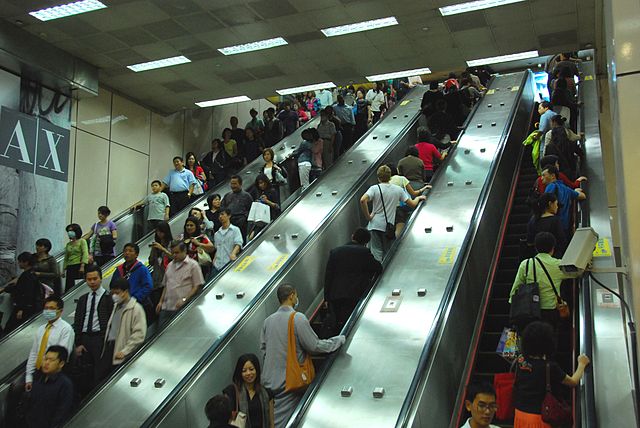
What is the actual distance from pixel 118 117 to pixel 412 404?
40.8 ft

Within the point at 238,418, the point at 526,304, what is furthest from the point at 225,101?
the point at 238,418

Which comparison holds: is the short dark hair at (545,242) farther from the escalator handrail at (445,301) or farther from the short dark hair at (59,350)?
the short dark hair at (59,350)

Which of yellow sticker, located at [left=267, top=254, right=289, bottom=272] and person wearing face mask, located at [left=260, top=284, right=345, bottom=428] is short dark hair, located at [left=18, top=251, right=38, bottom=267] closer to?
yellow sticker, located at [left=267, top=254, right=289, bottom=272]

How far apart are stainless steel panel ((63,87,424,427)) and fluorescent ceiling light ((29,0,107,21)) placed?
4577mm

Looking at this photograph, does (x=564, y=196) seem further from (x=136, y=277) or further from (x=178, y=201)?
(x=178, y=201)

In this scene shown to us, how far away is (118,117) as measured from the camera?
16.5 metres

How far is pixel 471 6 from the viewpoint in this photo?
1248cm

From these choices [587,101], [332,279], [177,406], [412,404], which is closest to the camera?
[412,404]

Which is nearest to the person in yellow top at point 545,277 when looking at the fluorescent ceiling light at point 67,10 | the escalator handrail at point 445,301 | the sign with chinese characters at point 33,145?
the escalator handrail at point 445,301

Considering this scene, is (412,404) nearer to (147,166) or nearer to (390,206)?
(390,206)

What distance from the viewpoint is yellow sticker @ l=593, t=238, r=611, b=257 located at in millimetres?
7785

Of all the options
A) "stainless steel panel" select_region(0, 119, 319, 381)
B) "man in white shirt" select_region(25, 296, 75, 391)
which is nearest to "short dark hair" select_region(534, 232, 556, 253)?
"man in white shirt" select_region(25, 296, 75, 391)

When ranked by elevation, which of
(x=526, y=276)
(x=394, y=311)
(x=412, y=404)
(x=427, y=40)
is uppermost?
(x=427, y=40)

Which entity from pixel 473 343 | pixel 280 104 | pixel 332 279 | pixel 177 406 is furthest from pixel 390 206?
pixel 280 104
